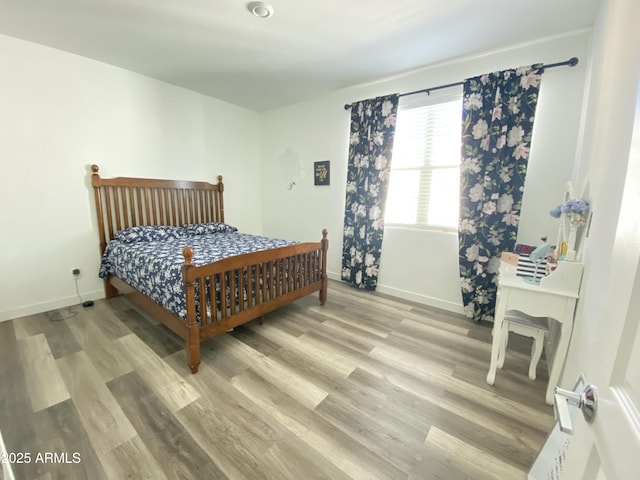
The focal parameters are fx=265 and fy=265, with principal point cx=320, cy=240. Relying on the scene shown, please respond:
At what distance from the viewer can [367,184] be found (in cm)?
313

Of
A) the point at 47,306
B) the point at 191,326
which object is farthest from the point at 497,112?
the point at 47,306

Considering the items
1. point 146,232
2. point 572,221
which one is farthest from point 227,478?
point 146,232

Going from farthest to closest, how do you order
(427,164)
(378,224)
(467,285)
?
(378,224), (427,164), (467,285)

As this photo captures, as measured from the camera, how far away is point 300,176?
12.8ft

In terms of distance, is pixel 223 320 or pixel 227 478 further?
pixel 223 320

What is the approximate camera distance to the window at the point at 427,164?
2658 millimetres

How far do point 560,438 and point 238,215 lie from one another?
13.3 ft

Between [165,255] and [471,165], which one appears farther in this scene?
[471,165]

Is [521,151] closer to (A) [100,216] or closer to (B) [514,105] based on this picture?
(B) [514,105]

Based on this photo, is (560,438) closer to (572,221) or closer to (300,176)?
(572,221)

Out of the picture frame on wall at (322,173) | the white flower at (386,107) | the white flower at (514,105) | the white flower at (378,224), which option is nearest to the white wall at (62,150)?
the picture frame on wall at (322,173)

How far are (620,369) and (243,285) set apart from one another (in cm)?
202

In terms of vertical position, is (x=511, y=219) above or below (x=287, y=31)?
below

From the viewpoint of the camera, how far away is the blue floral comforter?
6.25 feet
